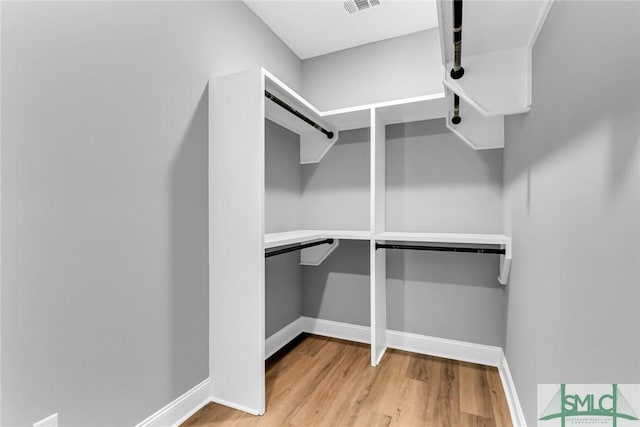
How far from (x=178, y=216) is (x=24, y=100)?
751 mm

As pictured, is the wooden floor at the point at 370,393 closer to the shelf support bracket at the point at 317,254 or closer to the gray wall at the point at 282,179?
the shelf support bracket at the point at 317,254

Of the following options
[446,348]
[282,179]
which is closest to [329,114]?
[282,179]

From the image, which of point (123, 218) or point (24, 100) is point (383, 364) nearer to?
point (123, 218)

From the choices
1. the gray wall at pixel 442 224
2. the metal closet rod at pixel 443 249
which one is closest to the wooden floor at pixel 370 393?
the gray wall at pixel 442 224

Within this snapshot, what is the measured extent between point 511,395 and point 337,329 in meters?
1.38

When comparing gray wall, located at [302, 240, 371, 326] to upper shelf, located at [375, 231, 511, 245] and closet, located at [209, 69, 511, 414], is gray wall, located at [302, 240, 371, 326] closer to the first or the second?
closet, located at [209, 69, 511, 414]

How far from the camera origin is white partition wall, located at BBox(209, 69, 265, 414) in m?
1.67

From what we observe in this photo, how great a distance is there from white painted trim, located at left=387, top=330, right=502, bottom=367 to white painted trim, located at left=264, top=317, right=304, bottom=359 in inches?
32.2

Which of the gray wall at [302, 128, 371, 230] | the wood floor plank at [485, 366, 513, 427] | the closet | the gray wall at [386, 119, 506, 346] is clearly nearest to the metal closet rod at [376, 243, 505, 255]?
the closet

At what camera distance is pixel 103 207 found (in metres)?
1.29

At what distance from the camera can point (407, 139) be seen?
2.52m

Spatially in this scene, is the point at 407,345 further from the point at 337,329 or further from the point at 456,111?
the point at 456,111

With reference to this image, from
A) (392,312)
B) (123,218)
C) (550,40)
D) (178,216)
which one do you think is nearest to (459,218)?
(392,312)

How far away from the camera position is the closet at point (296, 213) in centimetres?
169
